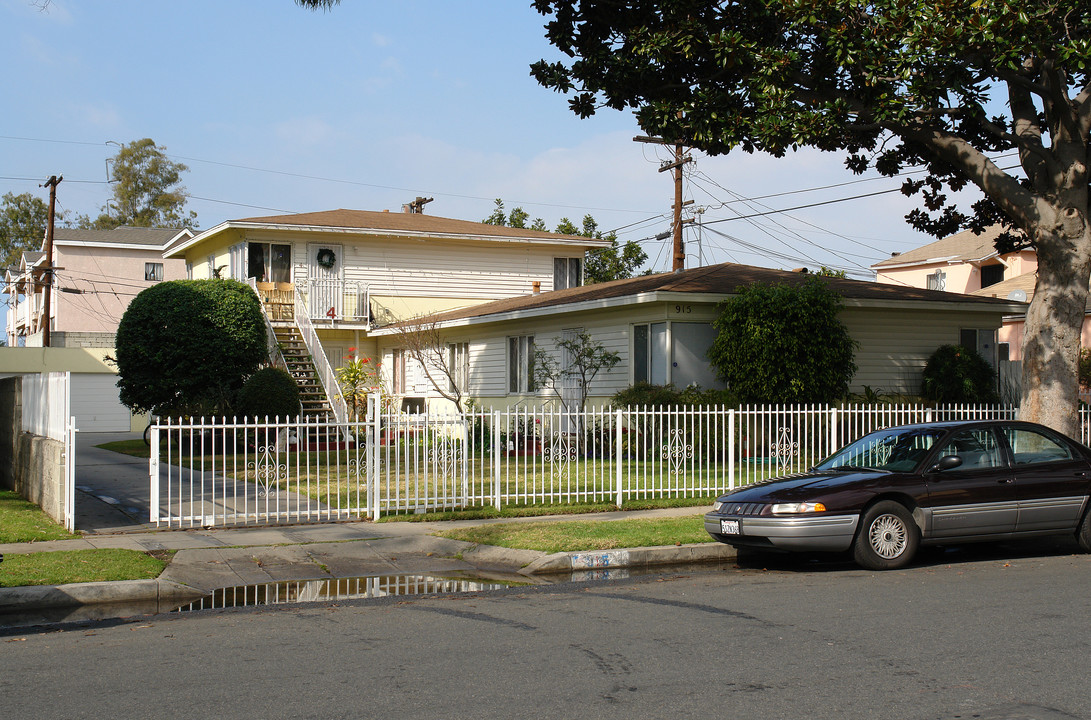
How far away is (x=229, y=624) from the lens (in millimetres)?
7621

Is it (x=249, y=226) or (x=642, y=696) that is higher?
(x=249, y=226)

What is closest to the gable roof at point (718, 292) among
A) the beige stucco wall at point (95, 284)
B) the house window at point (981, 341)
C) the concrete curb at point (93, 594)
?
the house window at point (981, 341)

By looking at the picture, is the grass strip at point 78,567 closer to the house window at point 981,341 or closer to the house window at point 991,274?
the house window at point 981,341

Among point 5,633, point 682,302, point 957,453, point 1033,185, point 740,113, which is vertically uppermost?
point 740,113

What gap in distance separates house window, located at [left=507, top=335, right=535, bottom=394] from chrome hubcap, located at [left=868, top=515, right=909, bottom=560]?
15.3m

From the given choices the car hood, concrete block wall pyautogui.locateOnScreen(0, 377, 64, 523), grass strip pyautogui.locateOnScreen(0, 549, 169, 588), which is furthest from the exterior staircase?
the car hood

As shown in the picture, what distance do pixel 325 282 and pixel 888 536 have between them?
2365 centimetres

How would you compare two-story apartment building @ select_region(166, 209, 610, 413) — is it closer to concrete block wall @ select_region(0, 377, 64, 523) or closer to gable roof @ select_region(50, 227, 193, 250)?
concrete block wall @ select_region(0, 377, 64, 523)

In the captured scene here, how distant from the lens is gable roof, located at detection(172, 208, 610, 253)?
30094 mm

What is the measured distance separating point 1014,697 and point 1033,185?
11862mm

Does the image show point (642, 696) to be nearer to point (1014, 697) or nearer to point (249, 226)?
point (1014, 697)

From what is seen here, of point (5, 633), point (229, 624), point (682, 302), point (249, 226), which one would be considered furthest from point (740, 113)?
point (249, 226)

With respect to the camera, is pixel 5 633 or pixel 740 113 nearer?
pixel 5 633

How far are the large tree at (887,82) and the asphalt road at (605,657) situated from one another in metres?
6.76
